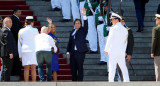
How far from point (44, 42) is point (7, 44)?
0.87 m

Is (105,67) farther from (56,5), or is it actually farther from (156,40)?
(56,5)

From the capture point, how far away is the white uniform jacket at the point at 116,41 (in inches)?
634

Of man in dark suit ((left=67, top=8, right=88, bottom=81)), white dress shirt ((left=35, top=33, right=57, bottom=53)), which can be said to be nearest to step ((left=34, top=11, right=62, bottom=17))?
man in dark suit ((left=67, top=8, right=88, bottom=81))

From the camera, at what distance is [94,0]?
2053 cm

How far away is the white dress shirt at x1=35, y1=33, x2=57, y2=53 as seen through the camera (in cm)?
1669

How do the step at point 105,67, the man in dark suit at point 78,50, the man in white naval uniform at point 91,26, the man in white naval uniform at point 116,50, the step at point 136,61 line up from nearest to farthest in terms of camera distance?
the man in white naval uniform at point 116,50 → the man in dark suit at point 78,50 → the step at point 105,67 → the step at point 136,61 → the man in white naval uniform at point 91,26

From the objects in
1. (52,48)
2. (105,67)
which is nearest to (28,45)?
(52,48)

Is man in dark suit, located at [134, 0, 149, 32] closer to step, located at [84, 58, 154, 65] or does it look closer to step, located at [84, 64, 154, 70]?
step, located at [84, 58, 154, 65]

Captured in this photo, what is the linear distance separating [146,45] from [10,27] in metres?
4.78

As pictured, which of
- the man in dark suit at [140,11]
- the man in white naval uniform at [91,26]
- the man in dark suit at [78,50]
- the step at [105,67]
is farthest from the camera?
the man in dark suit at [140,11]

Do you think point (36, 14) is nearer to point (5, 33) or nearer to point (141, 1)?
point (141, 1)

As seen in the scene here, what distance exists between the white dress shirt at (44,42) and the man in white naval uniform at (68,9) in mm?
4097

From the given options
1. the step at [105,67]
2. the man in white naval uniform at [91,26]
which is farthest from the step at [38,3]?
the step at [105,67]

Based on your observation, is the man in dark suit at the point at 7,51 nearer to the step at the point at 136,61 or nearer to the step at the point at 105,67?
the step at the point at 105,67
